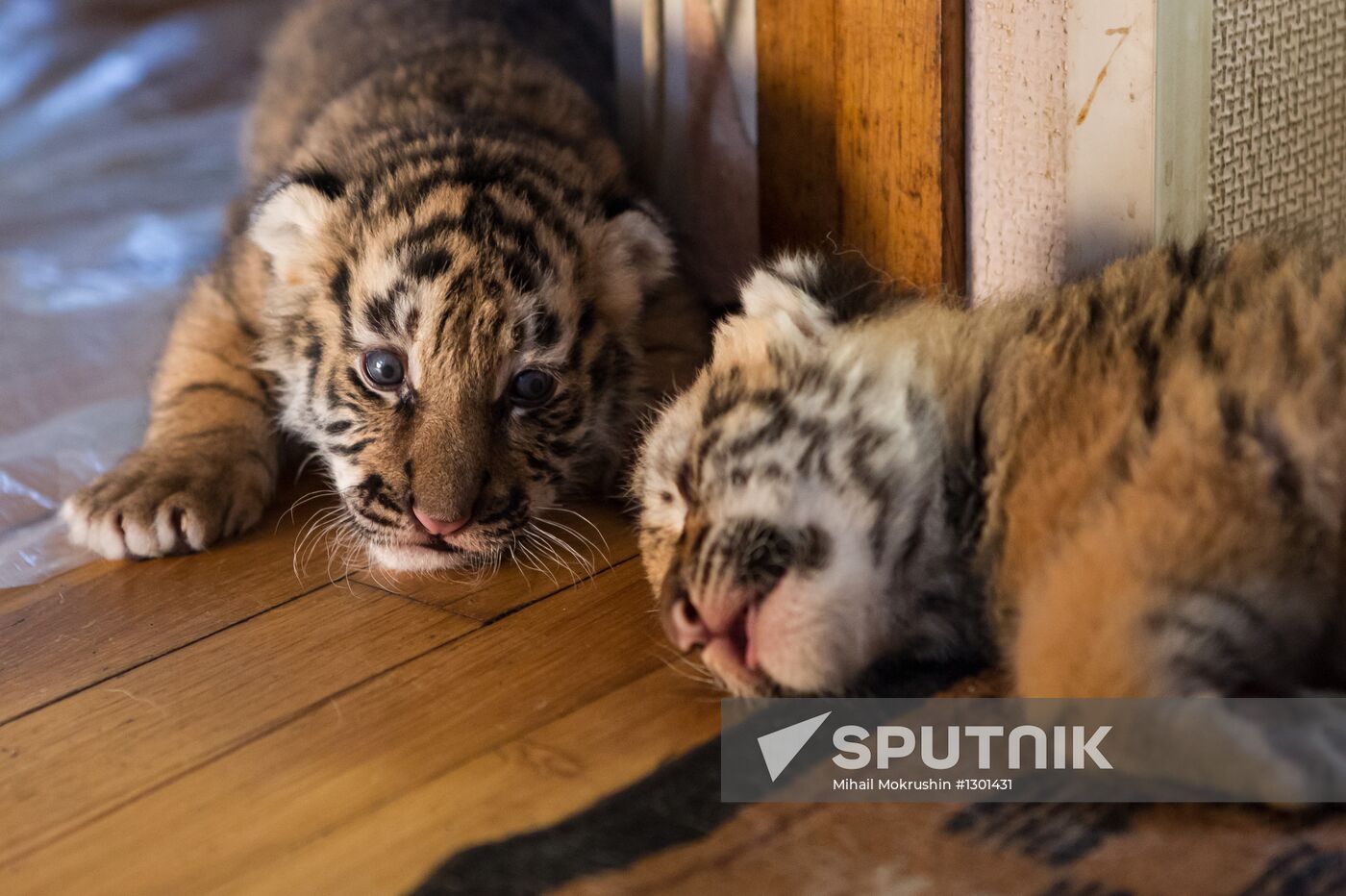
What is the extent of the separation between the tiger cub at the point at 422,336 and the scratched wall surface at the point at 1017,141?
58 centimetres

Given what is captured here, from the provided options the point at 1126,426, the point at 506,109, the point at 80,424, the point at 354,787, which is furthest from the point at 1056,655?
the point at 80,424

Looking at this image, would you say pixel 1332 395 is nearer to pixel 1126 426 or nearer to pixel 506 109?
pixel 1126 426

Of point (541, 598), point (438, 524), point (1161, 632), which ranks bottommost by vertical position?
point (541, 598)

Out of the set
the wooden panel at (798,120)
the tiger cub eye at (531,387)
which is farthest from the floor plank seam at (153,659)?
the wooden panel at (798,120)

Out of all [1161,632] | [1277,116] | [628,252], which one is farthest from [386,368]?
[1277,116]

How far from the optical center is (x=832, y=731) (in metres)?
1.55

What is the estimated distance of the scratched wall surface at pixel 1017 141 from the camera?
2.12 meters

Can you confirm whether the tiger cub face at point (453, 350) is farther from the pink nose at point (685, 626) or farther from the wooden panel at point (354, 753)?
the pink nose at point (685, 626)

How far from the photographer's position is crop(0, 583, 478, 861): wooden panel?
1539 millimetres

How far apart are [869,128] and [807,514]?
1002mm

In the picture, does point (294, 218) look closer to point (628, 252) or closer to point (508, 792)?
point (628, 252)

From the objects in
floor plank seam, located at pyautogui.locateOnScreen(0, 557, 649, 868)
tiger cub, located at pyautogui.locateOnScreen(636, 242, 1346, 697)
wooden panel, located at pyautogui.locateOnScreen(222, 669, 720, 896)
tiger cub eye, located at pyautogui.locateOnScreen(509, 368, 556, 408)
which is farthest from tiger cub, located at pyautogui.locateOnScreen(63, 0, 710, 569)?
wooden panel, located at pyautogui.locateOnScreen(222, 669, 720, 896)

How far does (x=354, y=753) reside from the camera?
1576 mm

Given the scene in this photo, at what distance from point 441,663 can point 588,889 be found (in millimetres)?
560
